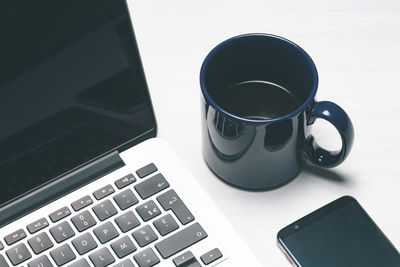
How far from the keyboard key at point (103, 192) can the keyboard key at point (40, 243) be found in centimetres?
6

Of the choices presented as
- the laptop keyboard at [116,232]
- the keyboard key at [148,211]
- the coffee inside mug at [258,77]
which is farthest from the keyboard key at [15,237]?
the coffee inside mug at [258,77]

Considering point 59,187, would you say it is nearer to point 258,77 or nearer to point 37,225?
point 37,225

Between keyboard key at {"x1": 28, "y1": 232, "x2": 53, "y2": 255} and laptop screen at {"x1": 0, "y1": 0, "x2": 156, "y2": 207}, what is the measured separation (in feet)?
0.17

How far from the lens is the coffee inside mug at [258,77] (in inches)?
22.8

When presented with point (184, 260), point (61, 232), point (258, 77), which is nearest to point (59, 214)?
point (61, 232)

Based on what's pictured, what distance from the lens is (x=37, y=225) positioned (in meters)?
0.55

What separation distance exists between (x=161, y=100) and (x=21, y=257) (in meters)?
0.22

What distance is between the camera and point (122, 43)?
54cm

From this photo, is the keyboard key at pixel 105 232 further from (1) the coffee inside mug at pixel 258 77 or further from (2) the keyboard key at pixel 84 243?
(1) the coffee inside mug at pixel 258 77

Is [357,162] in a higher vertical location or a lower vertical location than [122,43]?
lower

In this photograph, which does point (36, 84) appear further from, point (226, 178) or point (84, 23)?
point (226, 178)

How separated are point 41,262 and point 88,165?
10 cm

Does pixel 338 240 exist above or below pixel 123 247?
below

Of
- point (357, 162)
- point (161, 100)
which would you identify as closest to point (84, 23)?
point (161, 100)
